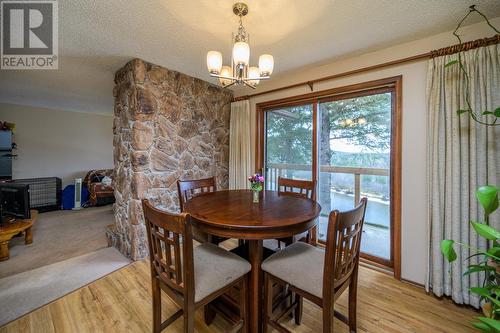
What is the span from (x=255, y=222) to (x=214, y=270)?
1.29 feet

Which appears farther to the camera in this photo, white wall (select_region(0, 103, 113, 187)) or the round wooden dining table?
white wall (select_region(0, 103, 113, 187))

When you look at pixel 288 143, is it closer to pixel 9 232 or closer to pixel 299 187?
pixel 299 187

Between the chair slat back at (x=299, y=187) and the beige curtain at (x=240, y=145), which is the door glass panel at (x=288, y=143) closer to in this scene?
the beige curtain at (x=240, y=145)

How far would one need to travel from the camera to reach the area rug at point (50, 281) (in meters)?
1.71

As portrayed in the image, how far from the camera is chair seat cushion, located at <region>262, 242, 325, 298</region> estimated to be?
1.17 m

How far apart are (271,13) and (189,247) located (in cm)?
178

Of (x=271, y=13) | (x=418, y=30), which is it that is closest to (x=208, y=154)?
(x=271, y=13)

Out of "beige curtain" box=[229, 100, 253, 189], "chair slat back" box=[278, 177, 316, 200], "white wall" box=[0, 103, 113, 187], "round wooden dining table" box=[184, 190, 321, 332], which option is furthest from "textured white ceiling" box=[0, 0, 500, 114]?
"white wall" box=[0, 103, 113, 187]

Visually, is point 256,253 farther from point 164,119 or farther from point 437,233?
point 164,119

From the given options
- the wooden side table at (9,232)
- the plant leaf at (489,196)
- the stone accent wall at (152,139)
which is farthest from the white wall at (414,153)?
the wooden side table at (9,232)

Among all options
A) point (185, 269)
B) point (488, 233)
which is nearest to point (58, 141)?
point (185, 269)

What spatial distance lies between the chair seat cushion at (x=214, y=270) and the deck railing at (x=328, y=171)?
5.98 feet
